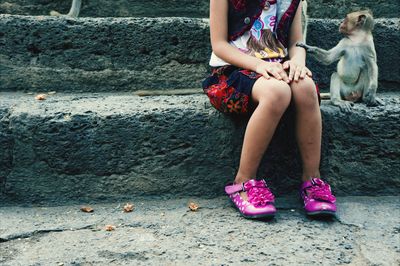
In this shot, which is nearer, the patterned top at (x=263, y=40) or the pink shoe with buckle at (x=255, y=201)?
the pink shoe with buckle at (x=255, y=201)

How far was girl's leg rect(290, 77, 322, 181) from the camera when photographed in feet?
7.25

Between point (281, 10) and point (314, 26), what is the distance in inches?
22.0

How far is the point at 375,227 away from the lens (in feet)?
7.27

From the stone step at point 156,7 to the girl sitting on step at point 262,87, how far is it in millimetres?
1178

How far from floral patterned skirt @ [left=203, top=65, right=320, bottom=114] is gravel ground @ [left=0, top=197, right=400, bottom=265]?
466mm

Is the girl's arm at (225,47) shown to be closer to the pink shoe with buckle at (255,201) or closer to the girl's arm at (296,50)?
the girl's arm at (296,50)

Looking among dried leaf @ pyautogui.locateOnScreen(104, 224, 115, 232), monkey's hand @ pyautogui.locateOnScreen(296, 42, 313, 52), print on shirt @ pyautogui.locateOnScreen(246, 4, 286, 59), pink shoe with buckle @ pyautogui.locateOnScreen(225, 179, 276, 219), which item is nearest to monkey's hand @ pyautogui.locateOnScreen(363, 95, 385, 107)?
monkey's hand @ pyautogui.locateOnScreen(296, 42, 313, 52)

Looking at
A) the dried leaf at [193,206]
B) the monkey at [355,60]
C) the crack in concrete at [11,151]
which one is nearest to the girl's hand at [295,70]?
the monkey at [355,60]

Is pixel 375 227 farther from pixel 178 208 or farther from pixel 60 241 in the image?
pixel 60 241

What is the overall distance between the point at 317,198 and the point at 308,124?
1.10ft

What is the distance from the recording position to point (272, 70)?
2.26 meters

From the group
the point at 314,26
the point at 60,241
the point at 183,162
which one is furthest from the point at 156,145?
the point at 314,26

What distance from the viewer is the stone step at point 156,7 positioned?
3.61 m

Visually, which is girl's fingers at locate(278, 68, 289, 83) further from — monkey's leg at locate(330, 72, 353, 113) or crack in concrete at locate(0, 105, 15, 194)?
crack in concrete at locate(0, 105, 15, 194)
